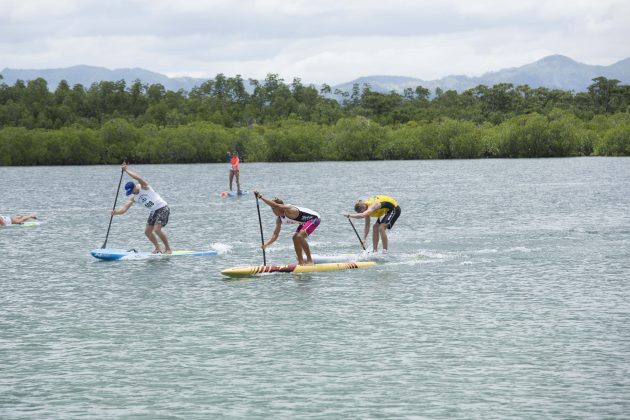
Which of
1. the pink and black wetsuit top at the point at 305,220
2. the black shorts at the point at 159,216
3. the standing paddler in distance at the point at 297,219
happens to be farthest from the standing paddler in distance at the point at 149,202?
the pink and black wetsuit top at the point at 305,220

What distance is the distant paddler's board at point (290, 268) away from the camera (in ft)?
88.5

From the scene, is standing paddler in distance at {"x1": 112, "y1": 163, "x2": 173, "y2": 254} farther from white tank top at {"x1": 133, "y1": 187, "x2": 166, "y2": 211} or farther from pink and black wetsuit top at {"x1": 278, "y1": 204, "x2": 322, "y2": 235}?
pink and black wetsuit top at {"x1": 278, "y1": 204, "x2": 322, "y2": 235}

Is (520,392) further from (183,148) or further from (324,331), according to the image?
(183,148)

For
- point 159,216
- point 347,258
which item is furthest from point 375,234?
point 159,216

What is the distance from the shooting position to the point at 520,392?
50.6ft

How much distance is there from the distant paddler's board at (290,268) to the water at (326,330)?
30 centimetres

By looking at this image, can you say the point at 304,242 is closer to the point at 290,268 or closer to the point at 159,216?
the point at 290,268

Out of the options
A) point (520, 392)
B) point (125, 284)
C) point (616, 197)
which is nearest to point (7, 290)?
point (125, 284)

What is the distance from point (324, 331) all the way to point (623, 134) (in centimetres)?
14796

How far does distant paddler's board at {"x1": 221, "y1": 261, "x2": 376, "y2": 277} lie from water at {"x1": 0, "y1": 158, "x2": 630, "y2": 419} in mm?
304

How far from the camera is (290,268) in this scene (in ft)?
90.4

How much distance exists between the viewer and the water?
1528cm

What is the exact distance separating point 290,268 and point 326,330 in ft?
24.6

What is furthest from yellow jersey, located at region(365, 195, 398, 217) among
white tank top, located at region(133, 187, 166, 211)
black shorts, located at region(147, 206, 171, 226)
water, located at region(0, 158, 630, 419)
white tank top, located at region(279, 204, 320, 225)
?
white tank top, located at region(133, 187, 166, 211)
